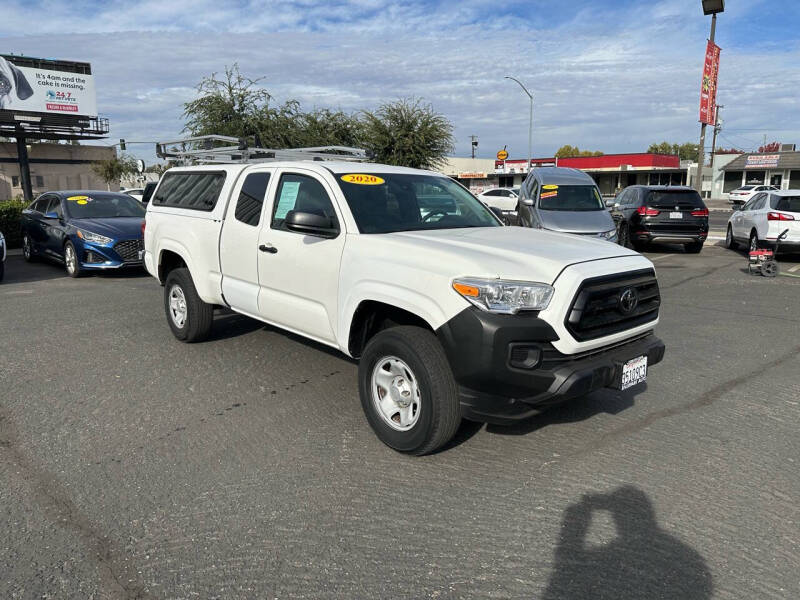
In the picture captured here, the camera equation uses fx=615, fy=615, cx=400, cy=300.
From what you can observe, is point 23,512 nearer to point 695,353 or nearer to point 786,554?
point 786,554

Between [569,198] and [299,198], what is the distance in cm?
988

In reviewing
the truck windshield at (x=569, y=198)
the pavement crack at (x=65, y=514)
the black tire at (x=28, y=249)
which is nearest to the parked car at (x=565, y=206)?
the truck windshield at (x=569, y=198)

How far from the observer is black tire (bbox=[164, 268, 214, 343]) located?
6164mm

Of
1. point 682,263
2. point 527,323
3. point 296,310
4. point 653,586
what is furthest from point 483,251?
point 682,263

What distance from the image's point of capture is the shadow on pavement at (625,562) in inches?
103

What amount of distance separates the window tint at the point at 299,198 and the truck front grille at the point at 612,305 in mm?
1921

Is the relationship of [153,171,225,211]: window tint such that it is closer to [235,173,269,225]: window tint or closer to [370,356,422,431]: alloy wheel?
[235,173,269,225]: window tint

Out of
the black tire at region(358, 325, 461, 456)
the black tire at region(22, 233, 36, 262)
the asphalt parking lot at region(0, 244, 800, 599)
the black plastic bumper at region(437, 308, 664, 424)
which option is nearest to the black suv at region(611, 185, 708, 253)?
the asphalt parking lot at region(0, 244, 800, 599)

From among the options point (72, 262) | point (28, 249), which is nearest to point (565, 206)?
point (72, 262)

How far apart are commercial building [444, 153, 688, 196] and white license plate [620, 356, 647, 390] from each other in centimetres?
5243

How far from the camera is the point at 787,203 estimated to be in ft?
41.4

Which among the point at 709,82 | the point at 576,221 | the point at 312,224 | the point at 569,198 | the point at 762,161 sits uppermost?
the point at 709,82

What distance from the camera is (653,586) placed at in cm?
265

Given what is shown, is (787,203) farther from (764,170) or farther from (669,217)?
(764,170)
